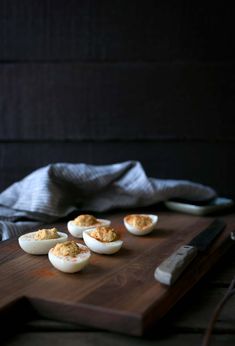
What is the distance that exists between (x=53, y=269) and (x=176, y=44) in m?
1.10

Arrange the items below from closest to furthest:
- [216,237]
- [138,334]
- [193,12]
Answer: [138,334], [216,237], [193,12]

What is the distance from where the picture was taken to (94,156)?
6.08ft

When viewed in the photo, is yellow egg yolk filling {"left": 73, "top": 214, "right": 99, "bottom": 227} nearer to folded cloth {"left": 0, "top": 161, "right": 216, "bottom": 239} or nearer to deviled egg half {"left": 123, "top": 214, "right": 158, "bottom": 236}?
deviled egg half {"left": 123, "top": 214, "right": 158, "bottom": 236}

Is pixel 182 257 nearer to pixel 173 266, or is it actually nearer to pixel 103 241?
pixel 173 266

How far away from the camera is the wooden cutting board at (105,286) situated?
78 cm

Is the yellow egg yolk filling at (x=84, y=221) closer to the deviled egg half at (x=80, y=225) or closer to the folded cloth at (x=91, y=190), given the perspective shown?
the deviled egg half at (x=80, y=225)

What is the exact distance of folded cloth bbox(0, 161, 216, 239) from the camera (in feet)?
4.75

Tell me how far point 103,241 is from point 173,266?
0.68ft

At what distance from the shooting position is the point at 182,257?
954 mm

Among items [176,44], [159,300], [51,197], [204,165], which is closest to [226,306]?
[159,300]

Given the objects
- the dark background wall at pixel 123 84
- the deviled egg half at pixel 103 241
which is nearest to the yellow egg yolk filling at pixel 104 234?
the deviled egg half at pixel 103 241

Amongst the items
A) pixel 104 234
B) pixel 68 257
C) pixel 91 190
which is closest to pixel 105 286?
pixel 68 257

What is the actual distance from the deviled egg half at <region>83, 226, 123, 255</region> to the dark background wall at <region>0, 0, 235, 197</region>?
779 mm

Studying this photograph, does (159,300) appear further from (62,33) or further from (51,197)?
(62,33)
